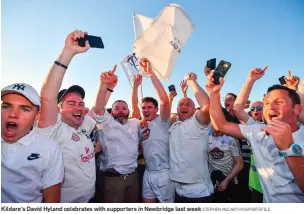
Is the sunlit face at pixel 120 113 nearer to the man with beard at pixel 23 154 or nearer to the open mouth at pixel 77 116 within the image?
the open mouth at pixel 77 116

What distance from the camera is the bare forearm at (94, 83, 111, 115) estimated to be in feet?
10.9

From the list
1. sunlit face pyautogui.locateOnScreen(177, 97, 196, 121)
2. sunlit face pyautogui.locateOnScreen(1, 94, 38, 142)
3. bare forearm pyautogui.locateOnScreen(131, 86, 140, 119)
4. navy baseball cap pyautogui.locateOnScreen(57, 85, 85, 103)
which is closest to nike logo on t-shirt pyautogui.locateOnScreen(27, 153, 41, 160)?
sunlit face pyautogui.locateOnScreen(1, 94, 38, 142)

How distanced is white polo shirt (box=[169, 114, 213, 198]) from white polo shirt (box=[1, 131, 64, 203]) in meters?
1.82

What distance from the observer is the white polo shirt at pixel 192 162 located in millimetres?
3143

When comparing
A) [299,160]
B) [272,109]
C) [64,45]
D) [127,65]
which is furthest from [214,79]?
A: [127,65]

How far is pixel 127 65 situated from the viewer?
19.6ft

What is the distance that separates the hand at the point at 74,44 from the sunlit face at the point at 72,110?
3.24ft

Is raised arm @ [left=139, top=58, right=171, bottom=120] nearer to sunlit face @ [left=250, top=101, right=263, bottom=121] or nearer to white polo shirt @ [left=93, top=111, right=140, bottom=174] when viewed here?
white polo shirt @ [left=93, top=111, right=140, bottom=174]

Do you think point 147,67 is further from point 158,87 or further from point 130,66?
point 130,66

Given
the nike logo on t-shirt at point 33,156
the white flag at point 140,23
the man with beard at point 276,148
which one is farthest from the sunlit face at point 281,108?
the white flag at point 140,23

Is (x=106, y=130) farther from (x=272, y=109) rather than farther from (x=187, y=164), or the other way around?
(x=272, y=109)

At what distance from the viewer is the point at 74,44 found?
88.4 inches
